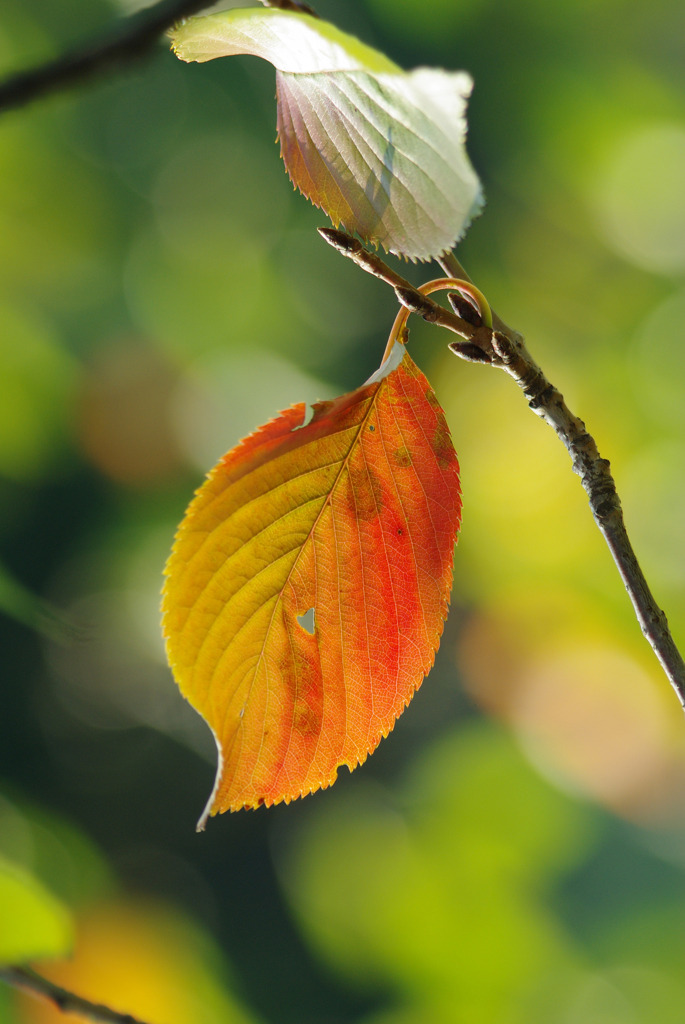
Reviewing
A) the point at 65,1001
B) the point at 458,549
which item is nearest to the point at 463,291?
the point at 65,1001

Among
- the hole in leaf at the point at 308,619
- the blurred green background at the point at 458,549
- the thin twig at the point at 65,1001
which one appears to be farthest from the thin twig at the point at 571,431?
the blurred green background at the point at 458,549

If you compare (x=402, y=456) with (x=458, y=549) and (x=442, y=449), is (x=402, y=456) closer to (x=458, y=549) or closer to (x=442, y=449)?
(x=442, y=449)

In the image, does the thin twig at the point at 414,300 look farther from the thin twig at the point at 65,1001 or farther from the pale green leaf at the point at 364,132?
the thin twig at the point at 65,1001

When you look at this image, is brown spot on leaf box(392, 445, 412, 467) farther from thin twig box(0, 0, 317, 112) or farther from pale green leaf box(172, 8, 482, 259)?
thin twig box(0, 0, 317, 112)

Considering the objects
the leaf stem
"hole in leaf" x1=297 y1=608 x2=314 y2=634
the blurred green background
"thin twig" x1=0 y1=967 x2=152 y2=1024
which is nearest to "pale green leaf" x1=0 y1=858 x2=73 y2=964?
"thin twig" x1=0 y1=967 x2=152 y2=1024

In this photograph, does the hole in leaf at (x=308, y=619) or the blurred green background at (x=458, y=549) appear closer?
the hole in leaf at (x=308, y=619)

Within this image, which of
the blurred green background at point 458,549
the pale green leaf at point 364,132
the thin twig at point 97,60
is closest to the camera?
the thin twig at point 97,60

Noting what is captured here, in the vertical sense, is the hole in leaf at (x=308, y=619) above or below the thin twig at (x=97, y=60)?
above
